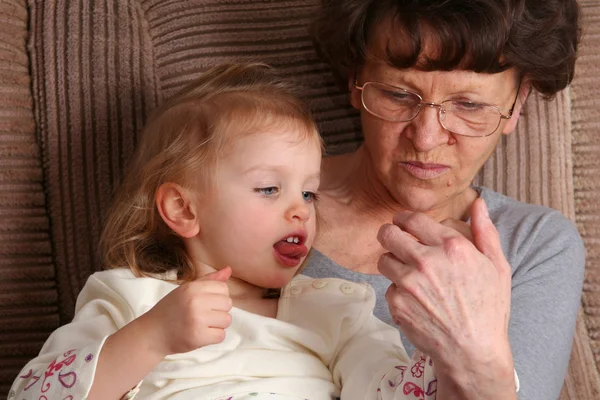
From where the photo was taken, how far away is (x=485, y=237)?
1329 mm

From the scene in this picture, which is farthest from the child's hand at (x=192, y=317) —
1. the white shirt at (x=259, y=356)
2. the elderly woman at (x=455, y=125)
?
the elderly woman at (x=455, y=125)

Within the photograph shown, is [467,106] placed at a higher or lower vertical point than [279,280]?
higher

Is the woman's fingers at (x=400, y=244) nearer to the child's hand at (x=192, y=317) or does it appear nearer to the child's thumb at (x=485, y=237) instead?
the child's thumb at (x=485, y=237)

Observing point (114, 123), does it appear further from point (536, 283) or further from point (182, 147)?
point (536, 283)

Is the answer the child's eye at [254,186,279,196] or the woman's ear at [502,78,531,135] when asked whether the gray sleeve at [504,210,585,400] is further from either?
the child's eye at [254,186,279,196]

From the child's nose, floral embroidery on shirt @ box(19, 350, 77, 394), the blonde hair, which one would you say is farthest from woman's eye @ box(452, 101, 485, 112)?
floral embroidery on shirt @ box(19, 350, 77, 394)

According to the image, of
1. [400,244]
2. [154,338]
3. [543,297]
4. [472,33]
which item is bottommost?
[543,297]

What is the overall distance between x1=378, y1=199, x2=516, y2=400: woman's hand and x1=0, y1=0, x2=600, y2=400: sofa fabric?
0.96 meters

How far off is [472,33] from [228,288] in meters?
0.70

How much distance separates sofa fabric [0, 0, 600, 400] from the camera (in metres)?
2.08

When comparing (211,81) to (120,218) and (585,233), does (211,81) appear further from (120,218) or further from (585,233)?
(585,233)

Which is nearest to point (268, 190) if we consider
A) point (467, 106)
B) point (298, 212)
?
point (298, 212)

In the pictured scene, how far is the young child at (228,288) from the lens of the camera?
138cm

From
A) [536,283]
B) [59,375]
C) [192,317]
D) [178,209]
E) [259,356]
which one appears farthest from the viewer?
[536,283]
